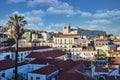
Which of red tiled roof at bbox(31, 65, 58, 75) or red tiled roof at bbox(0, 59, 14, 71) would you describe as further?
red tiled roof at bbox(0, 59, 14, 71)

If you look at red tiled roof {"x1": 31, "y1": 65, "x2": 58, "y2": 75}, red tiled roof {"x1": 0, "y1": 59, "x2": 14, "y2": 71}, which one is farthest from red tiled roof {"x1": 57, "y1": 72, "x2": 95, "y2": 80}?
red tiled roof {"x1": 0, "y1": 59, "x2": 14, "y2": 71}

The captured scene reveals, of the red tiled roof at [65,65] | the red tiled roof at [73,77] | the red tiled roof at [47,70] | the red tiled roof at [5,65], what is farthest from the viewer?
the red tiled roof at [65,65]

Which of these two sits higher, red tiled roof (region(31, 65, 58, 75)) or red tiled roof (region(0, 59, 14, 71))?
red tiled roof (region(0, 59, 14, 71))

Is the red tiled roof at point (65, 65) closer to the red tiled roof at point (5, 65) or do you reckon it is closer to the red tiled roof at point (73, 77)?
the red tiled roof at point (5, 65)

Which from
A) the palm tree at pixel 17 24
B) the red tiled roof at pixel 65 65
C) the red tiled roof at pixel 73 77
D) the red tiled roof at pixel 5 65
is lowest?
the red tiled roof at pixel 73 77

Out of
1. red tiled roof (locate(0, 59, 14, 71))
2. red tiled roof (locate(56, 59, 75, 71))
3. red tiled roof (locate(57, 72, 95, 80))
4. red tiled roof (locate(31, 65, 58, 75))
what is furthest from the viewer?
red tiled roof (locate(56, 59, 75, 71))

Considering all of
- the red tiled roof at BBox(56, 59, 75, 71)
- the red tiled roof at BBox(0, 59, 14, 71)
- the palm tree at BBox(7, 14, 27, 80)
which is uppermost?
the palm tree at BBox(7, 14, 27, 80)

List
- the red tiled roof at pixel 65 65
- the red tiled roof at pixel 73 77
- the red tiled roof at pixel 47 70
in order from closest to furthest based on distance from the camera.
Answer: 1. the red tiled roof at pixel 73 77
2. the red tiled roof at pixel 47 70
3. the red tiled roof at pixel 65 65

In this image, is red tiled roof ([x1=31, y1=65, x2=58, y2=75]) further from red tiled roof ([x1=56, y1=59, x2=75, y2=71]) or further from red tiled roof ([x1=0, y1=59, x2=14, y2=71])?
red tiled roof ([x1=0, y1=59, x2=14, y2=71])

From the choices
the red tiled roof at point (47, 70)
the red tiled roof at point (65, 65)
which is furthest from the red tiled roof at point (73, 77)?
the red tiled roof at point (65, 65)

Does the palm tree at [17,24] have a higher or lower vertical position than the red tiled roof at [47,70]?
higher

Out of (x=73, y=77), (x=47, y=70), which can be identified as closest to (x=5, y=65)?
(x=47, y=70)

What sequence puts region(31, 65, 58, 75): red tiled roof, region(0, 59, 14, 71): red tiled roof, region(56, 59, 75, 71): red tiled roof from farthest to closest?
region(56, 59, 75, 71): red tiled roof
region(0, 59, 14, 71): red tiled roof
region(31, 65, 58, 75): red tiled roof

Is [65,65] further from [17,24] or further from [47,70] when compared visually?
[17,24]
